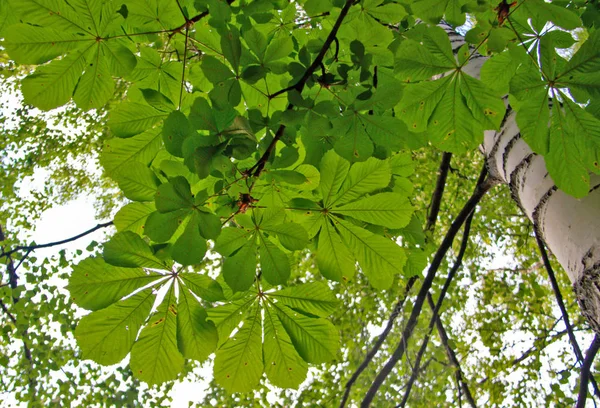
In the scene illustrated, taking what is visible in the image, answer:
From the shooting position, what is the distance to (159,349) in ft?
2.56

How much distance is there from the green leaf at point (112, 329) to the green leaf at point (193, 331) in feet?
0.25

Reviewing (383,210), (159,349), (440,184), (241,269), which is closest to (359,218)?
(383,210)

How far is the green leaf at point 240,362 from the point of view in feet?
2.62

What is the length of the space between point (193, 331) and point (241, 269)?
159 millimetres

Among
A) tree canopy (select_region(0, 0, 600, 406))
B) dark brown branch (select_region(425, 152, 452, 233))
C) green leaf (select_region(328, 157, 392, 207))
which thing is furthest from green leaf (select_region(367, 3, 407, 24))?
dark brown branch (select_region(425, 152, 452, 233))

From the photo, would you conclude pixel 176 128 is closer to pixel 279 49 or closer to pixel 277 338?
pixel 279 49

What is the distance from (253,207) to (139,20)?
0.47m

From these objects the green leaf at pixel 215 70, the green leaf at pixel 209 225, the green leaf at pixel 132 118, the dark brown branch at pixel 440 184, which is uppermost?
the dark brown branch at pixel 440 184

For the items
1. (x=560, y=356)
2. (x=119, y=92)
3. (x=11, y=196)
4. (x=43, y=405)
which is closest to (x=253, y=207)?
(x=560, y=356)

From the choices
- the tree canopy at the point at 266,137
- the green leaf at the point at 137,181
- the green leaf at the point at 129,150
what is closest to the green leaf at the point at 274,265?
the tree canopy at the point at 266,137

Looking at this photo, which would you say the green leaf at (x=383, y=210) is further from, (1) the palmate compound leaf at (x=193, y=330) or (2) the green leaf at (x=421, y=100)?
(1) the palmate compound leaf at (x=193, y=330)

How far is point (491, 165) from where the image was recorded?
1323 mm

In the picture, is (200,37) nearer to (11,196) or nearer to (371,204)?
(371,204)

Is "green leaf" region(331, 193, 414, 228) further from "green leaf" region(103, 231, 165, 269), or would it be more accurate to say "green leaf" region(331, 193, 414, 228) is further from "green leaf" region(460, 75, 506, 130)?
"green leaf" region(103, 231, 165, 269)
